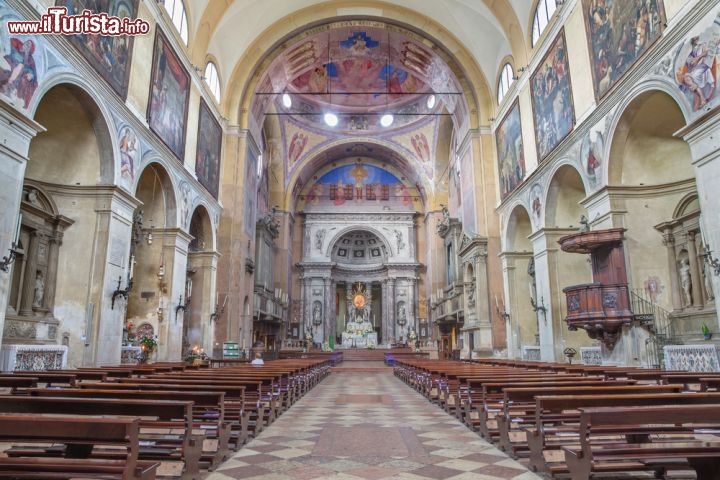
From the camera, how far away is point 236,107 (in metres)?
22.0

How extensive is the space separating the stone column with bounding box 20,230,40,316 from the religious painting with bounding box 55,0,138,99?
4100 mm

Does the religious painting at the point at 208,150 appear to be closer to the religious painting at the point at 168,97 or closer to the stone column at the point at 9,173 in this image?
the religious painting at the point at 168,97

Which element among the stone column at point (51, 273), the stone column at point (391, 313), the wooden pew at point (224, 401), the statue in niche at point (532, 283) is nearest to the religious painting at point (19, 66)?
the stone column at point (51, 273)

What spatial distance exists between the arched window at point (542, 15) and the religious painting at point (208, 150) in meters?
12.7

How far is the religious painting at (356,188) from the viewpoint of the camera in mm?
39250

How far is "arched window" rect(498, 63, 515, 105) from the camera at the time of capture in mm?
20400

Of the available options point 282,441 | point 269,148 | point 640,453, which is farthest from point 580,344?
point 269,148

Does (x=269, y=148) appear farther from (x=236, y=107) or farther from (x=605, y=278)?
(x=605, y=278)

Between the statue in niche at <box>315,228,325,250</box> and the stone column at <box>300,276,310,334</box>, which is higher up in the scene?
the statue in niche at <box>315,228,325,250</box>

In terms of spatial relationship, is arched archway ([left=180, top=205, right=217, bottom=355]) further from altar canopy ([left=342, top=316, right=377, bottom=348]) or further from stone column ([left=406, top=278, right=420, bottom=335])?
stone column ([left=406, top=278, right=420, bottom=335])

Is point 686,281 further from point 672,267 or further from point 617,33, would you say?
point 617,33

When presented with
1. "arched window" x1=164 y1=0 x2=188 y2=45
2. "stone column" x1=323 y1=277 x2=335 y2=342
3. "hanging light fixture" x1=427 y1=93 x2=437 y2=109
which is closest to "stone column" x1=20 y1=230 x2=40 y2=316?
"arched window" x1=164 y1=0 x2=188 y2=45

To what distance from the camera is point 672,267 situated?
1181 centimetres

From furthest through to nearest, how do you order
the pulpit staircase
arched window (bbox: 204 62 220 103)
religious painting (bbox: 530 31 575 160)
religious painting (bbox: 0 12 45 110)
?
arched window (bbox: 204 62 220 103), religious painting (bbox: 530 31 575 160), the pulpit staircase, religious painting (bbox: 0 12 45 110)
